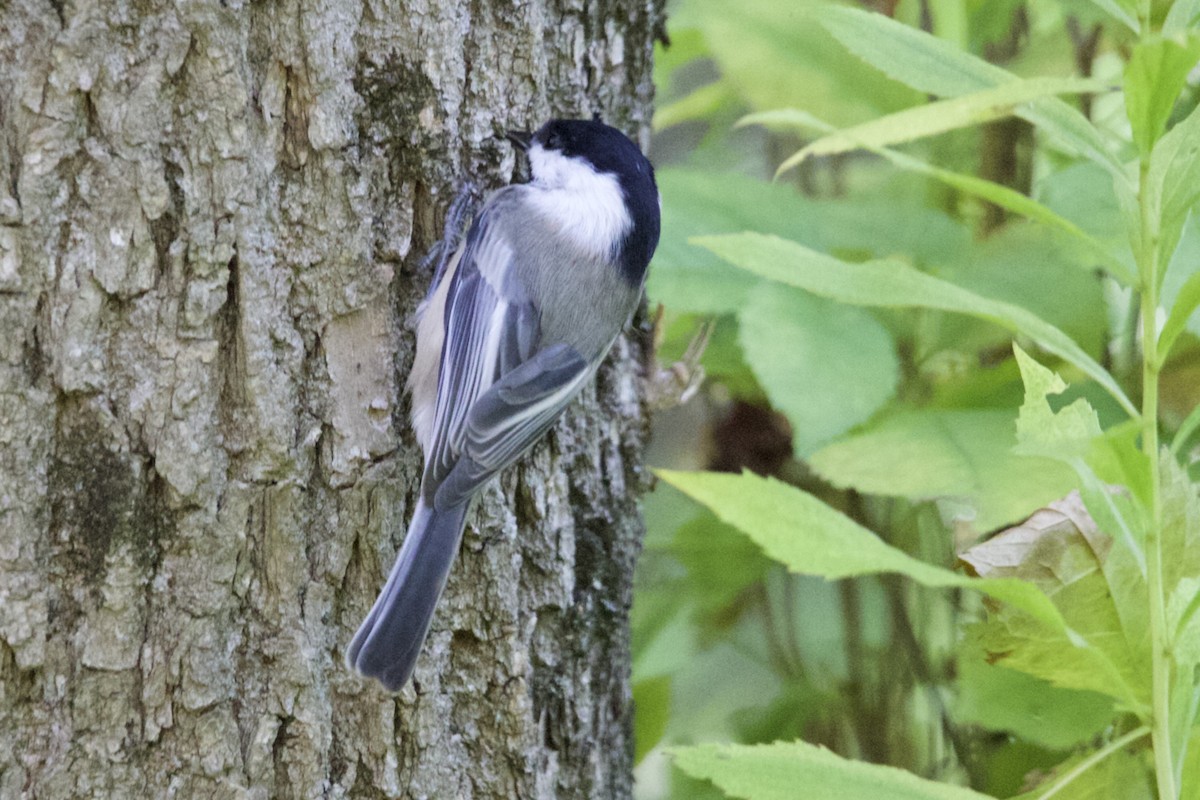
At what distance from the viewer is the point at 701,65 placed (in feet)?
8.28

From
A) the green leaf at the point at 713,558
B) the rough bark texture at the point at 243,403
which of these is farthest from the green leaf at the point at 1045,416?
the green leaf at the point at 713,558

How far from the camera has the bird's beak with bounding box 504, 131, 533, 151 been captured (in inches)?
44.9

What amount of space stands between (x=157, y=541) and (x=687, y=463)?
3.68 feet

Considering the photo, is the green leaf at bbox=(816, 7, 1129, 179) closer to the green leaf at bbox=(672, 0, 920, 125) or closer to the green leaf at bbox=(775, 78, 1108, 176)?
the green leaf at bbox=(775, 78, 1108, 176)

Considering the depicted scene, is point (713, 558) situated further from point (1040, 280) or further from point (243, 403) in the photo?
point (243, 403)

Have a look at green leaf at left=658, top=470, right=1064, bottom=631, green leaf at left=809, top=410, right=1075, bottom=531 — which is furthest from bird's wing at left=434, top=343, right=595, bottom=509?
green leaf at left=658, top=470, right=1064, bottom=631

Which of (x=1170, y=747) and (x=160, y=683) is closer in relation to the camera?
(x=1170, y=747)

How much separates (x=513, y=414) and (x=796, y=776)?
0.57 metres

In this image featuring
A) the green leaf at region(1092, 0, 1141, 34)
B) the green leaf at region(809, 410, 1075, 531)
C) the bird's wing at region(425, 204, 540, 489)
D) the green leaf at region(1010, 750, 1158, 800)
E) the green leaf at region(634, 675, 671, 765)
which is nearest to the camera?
the green leaf at region(1092, 0, 1141, 34)

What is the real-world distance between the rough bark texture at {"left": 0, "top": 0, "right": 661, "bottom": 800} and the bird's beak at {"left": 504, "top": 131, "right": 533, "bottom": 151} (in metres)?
0.02

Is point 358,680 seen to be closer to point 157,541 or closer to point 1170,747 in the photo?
point 157,541

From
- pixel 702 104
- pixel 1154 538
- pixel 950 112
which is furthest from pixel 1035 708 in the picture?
pixel 702 104

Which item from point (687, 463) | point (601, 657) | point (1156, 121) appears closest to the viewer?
point (1156, 121)

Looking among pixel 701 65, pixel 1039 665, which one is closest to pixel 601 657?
pixel 1039 665
